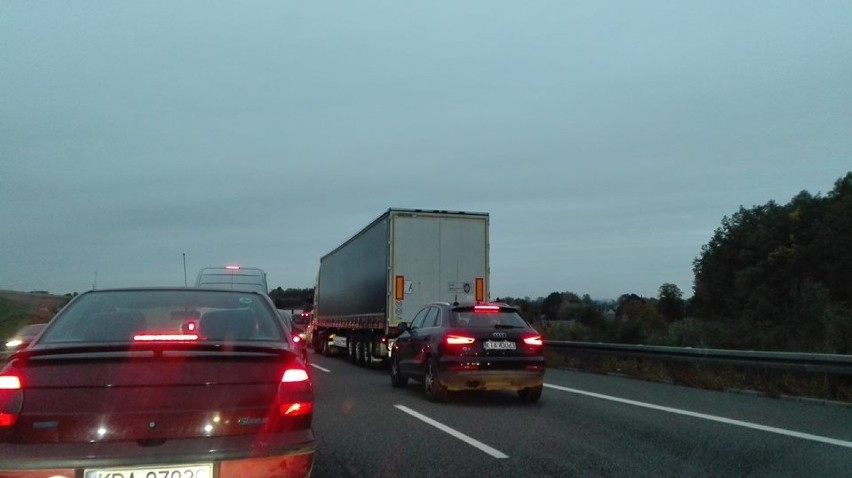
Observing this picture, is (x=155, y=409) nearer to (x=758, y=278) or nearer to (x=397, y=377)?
(x=397, y=377)

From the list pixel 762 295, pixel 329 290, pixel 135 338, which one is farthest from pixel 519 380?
pixel 762 295

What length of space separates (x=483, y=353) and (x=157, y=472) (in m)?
7.61

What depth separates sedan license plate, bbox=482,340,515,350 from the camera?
11.4 metres

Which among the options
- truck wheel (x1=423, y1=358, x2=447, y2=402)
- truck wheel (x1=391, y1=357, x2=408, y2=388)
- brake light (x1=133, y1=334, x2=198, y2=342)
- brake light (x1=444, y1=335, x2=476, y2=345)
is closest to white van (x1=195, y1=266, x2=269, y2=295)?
truck wheel (x1=391, y1=357, x2=408, y2=388)

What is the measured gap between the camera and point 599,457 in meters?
7.45

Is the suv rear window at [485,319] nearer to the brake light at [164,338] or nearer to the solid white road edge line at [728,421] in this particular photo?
the solid white road edge line at [728,421]

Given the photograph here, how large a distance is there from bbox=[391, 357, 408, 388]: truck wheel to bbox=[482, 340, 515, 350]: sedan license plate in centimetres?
312

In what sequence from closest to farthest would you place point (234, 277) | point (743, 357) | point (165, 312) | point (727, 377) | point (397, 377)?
point (165, 312)
point (743, 357)
point (727, 377)
point (397, 377)
point (234, 277)

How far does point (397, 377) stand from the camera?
14352mm

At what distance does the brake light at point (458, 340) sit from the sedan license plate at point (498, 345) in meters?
0.22

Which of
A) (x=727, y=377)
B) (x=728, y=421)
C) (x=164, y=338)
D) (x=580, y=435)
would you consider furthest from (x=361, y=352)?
(x=164, y=338)

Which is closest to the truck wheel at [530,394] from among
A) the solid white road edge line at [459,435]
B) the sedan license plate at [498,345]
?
the sedan license plate at [498,345]

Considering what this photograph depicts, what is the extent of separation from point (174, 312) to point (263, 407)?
1891mm

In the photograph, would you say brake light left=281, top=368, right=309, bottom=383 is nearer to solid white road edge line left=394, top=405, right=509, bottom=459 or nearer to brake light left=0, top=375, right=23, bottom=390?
brake light left=0, top=375, right=23, bottom=390
